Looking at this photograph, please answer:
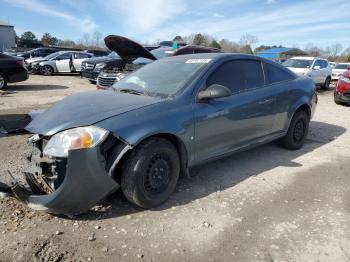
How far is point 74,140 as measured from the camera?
10.1 ft

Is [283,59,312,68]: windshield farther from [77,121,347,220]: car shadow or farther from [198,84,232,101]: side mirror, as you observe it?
[198,84,232,101]: side mirror

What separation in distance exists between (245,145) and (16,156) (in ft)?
10.9

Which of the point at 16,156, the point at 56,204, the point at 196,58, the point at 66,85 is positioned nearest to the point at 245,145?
the point at 196,58

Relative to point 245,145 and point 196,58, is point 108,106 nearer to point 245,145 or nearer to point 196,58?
point 196,58

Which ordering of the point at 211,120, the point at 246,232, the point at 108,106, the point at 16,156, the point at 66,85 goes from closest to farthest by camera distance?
1. the point at 246,232
2. the point at 108,106
3. the point at 211,120
4. the point at 16,156
5. the point at 66,85

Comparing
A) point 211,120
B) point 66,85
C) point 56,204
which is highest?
point 211,120

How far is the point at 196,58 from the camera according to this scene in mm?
4520

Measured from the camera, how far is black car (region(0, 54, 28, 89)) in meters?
12.2

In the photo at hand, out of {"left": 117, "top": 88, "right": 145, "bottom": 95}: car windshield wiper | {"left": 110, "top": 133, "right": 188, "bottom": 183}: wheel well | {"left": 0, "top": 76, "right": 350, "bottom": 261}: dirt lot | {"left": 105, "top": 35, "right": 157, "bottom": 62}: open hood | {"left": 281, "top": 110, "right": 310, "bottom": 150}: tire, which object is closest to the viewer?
{"left": 0, "top": 76, "right": 350, "bottom": 261}: dirt lot

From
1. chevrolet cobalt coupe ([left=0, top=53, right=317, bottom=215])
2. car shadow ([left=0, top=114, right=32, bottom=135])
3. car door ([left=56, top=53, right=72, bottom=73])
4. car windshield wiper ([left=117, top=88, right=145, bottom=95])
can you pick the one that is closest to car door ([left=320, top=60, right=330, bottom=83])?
chevrolet cobalt coupe ([left=0, top=53, right=317, bottom=215])

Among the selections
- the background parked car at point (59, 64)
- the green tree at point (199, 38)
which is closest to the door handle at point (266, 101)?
the background parked car at point (59, 64)

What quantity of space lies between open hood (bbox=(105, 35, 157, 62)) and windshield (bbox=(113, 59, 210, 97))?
472cm

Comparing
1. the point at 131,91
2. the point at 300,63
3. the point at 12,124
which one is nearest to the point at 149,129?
the point at 131,91

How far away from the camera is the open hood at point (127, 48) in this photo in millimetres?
9279
